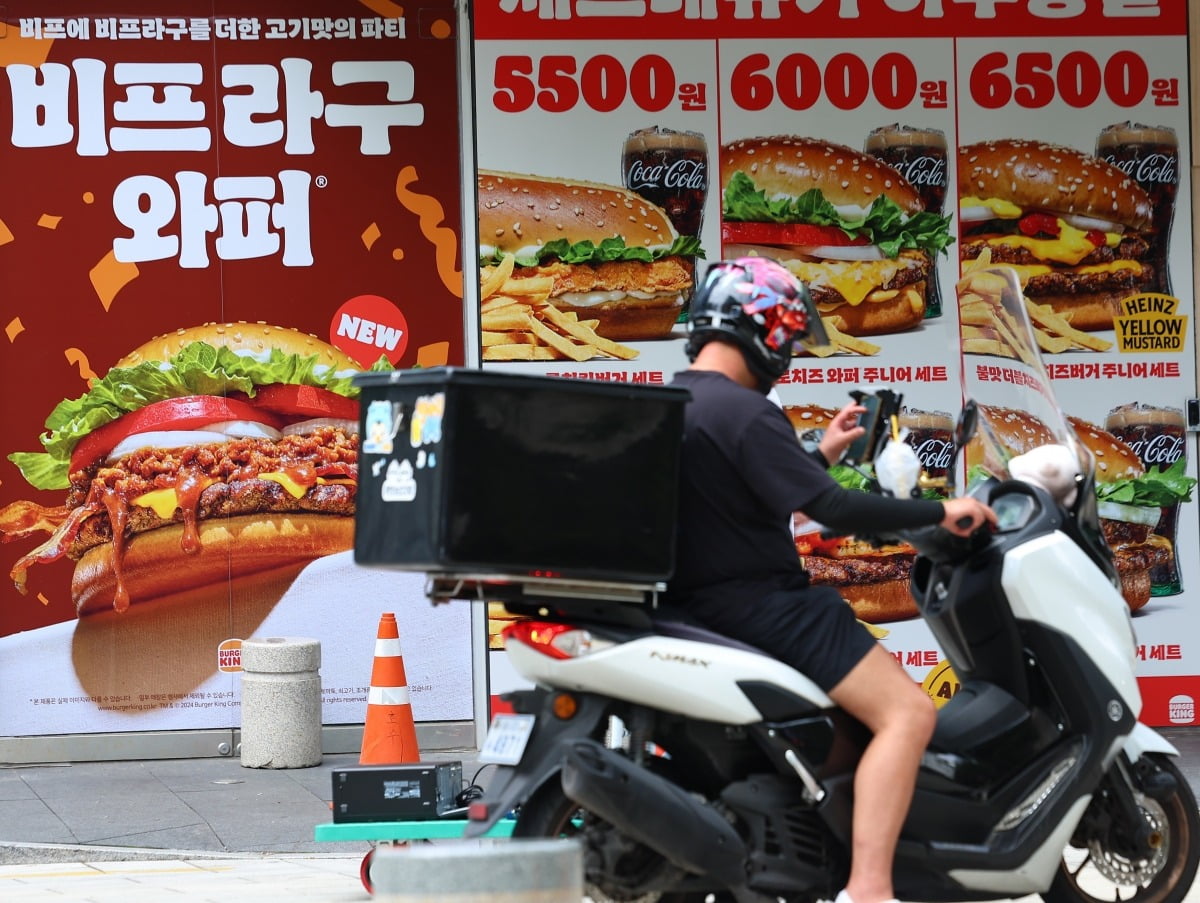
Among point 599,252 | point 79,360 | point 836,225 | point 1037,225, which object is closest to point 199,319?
point 79,360

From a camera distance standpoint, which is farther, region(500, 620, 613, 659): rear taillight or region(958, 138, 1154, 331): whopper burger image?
region(958, 138, 1154, 331): whopper burger image

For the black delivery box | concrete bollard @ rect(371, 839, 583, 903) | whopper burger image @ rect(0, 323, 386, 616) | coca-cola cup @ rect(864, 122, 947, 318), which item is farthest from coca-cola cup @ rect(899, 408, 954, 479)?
concrete bollard @ rect(371, 839, 583, 903)

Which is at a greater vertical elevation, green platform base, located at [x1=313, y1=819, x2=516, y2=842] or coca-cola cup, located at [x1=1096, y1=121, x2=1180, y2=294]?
coca-cola cup, located at [x1=1096, y1=121, x2=1180, y2=294]

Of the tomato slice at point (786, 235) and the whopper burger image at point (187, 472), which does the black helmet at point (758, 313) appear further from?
the whopper burger image at point (187, 472)

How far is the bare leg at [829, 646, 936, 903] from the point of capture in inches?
187

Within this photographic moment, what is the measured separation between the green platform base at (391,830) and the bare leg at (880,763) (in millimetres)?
1419

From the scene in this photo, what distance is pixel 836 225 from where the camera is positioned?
969 cm

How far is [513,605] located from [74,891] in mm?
2826

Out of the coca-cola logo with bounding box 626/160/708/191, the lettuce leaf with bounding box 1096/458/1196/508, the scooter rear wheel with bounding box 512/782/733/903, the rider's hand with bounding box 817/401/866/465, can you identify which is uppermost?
the coca-cola logo with bounding box 626/160/708/191

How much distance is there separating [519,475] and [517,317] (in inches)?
198

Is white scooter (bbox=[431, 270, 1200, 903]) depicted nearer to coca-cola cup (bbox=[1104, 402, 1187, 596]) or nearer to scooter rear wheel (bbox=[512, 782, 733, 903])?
scooter rear wheel (bbox=[512, 782, 733, 903])

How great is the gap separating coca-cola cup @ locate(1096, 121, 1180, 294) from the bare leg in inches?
223

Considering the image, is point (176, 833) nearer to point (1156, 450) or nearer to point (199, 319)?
point (199, 319)

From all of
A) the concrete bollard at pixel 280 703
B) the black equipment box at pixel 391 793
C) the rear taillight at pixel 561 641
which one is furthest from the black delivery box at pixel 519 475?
the concrete bollard at pixel 280 703
